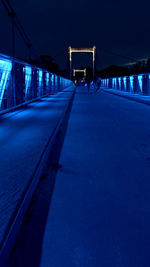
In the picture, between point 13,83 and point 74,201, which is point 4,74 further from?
point 74,201

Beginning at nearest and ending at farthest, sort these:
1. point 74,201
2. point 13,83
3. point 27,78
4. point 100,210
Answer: point 100,210 → point 74,201 → point 13,83 → point 27,78

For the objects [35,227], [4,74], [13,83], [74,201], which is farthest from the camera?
[13,83]

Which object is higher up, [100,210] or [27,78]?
[27,78]

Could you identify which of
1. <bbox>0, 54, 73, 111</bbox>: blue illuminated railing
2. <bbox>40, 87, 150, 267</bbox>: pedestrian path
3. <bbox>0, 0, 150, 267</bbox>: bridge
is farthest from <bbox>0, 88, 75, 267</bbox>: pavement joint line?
<bbox>0, 54, 73, 111</bbox>: blue illuminated railing

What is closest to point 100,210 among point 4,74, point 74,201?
point 74,201

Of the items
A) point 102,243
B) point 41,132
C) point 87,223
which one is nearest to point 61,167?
point 87,223

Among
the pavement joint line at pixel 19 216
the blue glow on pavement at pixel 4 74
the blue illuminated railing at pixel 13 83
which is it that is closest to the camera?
the pavement joint line at pixel 19 216

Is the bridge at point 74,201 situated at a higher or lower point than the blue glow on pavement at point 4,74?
lower

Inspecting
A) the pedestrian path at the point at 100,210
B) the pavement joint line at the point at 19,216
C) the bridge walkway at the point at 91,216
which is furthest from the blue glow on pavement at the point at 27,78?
the pavement joint line at the point at 19,216

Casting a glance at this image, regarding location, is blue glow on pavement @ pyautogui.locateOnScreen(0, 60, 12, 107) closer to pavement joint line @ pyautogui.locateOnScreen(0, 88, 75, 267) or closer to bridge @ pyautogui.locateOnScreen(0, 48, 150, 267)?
bridge @ pyautogui.locateOnScreen(0, 48, 150, 267)

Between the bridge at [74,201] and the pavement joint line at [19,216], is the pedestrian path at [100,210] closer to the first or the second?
the bridge at [74,201]

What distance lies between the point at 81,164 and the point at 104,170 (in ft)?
1.32

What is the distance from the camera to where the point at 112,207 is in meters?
2.92

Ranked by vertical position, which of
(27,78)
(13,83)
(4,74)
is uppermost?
(27,78)
